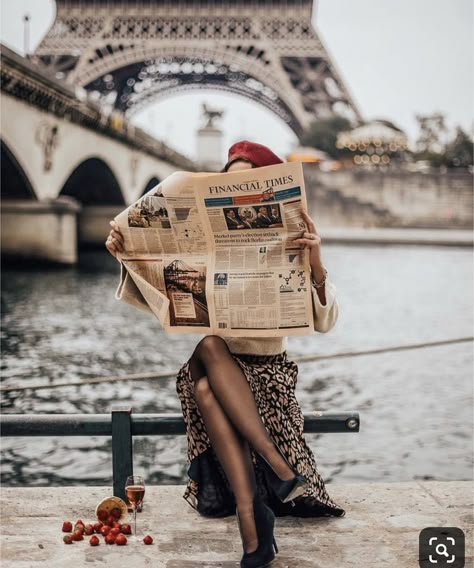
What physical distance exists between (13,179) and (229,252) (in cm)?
2046

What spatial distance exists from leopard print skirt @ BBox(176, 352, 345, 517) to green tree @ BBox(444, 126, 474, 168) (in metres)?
56.5

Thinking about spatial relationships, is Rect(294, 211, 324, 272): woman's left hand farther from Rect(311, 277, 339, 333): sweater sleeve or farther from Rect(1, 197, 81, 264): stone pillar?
Rect(1, 197, 81, 264): stone pillar

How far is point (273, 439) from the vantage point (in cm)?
336

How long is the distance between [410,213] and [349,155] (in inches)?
384

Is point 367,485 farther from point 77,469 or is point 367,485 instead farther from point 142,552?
point 77,469

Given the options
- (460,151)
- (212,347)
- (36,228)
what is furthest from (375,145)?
(212,347)

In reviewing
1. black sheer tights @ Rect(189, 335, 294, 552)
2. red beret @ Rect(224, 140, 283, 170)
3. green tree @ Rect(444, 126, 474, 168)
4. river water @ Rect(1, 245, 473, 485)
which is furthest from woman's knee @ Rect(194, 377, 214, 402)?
green tree @ Rect(444, 126, 474, 168)

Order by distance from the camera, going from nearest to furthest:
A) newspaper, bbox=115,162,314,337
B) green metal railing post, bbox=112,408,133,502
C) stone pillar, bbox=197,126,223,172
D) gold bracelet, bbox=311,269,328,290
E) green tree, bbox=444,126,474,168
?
newspaper, bbox=115,162,314,337 → gold bracelet, bbox=311,269,328,290 → green metal railing post, bbox=112,408,133,502 → stone pillar, bbox=197,126,223,172 → green tree, bbox=444,126,474,168

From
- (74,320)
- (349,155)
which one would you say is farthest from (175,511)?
(349,155)

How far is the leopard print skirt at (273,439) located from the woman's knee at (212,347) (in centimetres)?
10

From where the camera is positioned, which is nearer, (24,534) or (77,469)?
(24,534)

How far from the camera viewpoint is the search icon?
321 cm

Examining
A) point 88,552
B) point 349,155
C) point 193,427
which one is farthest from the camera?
point 349,155

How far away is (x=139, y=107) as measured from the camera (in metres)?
53.6
